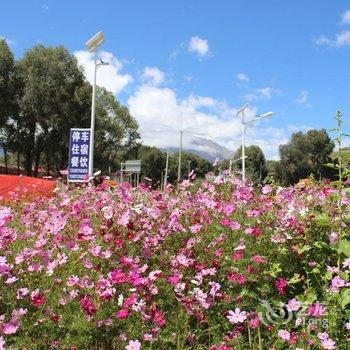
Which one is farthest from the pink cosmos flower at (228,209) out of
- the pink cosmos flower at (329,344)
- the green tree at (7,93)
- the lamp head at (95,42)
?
the green tree at (7,93)

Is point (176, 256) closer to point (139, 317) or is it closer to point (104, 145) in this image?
point (139, 317)

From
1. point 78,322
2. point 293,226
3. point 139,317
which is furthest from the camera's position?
point 293,226

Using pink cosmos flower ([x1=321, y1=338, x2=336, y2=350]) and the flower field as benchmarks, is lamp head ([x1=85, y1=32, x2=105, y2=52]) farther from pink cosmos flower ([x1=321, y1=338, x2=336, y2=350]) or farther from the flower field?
pink cosmos flower ([x1=321, y1=338, x2=336, y2=350])

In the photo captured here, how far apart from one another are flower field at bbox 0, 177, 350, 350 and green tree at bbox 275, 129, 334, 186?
86.7 m

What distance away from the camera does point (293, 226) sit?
15.2ft

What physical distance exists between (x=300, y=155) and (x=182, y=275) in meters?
92.9

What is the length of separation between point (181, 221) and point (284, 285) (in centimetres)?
126

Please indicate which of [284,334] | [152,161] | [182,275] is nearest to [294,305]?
[284,334]

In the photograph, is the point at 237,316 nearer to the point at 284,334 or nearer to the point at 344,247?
the point at 284,334

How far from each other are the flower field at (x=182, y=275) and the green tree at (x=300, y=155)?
8669cm

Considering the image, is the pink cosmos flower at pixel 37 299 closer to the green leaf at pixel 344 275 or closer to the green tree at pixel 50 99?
the green leaf at pixel 344 275

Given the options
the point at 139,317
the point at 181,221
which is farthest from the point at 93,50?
the point at 139,317

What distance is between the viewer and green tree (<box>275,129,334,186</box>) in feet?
300

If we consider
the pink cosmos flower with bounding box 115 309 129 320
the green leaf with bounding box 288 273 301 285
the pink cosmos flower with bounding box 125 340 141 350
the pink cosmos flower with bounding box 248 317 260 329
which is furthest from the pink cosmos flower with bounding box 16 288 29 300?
the green leaf with bounding box 288 273 301 285
